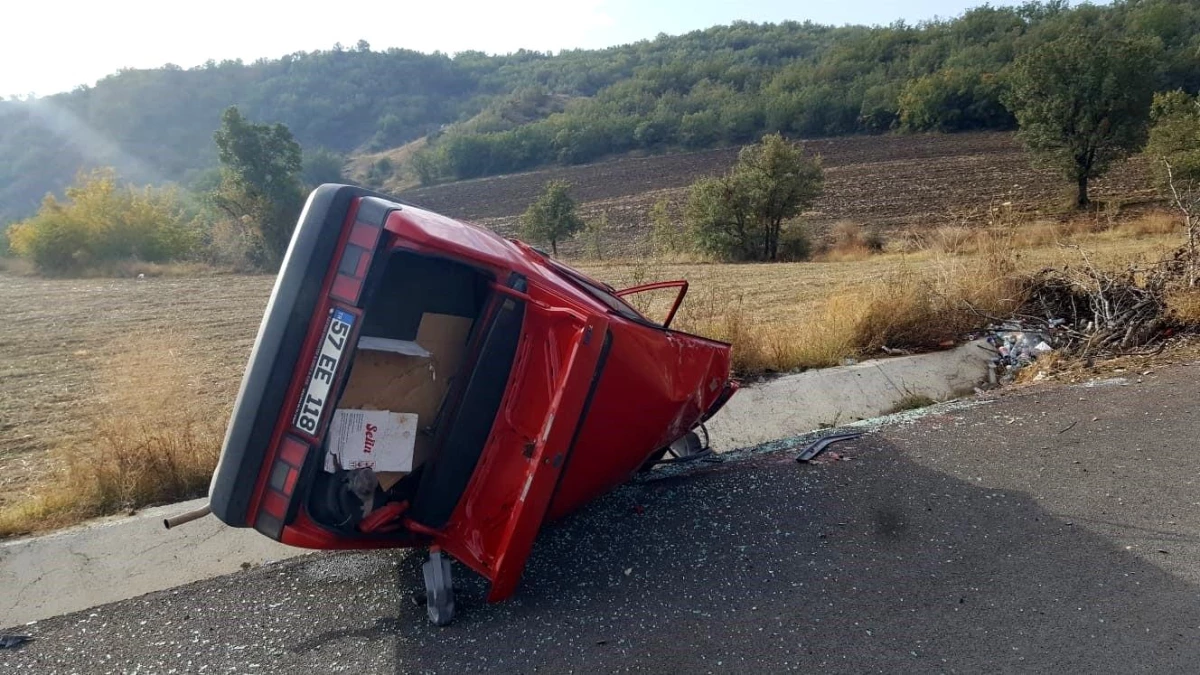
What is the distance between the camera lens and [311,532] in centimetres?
329

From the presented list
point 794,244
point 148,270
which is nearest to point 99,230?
point 148,270

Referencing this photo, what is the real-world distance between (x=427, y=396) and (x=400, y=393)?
16 centimetres

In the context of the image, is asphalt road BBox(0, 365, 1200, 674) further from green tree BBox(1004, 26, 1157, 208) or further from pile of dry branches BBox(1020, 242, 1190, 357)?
green tree BBox(1004, 26, 1157, 208)

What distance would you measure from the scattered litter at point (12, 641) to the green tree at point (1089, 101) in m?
40.6

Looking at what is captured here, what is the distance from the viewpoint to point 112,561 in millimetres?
4383

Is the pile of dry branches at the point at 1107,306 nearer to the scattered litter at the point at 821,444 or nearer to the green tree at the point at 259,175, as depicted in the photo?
the scattered litter at the point at 821,444

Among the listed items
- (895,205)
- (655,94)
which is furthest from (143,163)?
(895,205)

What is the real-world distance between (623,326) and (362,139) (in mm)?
150614

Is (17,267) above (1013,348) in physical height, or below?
below

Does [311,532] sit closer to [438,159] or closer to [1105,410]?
[1105,410]

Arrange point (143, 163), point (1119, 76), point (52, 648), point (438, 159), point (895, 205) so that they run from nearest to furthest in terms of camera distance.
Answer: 1. point (52, 648)
2. point (1119, 76)
3. point (895, 205)
4. point (438, 159)
5. point (143, 163)

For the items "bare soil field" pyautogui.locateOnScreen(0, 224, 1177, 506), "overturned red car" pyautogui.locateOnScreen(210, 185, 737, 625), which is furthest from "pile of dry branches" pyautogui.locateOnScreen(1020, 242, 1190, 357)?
"overturned red car" pyautogui.locateOnScreen(210, 185, 737, 625)

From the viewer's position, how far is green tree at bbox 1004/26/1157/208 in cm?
3578

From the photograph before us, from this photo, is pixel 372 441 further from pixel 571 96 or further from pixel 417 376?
pixel 571 96
